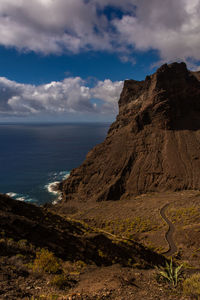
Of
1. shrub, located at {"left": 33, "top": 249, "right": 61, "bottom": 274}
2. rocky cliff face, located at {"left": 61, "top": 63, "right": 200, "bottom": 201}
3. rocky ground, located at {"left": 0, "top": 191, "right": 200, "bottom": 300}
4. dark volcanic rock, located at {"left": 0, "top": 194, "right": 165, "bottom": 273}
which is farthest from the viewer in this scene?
rocky cliff face, located at {"left": 61, "top": 63, "right": 200, "bottom": 201}

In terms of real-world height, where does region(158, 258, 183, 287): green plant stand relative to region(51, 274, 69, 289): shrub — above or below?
below

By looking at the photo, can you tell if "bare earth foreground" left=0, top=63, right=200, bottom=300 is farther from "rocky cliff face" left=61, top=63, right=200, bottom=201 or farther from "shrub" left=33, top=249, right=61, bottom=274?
"rocky cliff face" left=61, top=63, right=200, bottom=201

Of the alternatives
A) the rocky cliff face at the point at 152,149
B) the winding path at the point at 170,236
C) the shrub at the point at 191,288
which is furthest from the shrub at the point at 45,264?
the rocky cliff face at the point at 152,149

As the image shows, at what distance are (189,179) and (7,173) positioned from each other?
7900 cm

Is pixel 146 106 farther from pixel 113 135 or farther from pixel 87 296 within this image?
pixel 87 296

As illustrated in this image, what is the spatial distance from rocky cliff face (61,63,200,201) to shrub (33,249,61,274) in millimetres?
39835

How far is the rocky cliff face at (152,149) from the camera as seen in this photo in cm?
4856

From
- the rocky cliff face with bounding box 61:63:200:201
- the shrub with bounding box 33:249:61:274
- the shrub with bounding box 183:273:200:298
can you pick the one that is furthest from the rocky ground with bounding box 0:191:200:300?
the rocky cliff face with bounding box 61:63:200:201

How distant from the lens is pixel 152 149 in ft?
177

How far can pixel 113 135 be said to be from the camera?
206 ft

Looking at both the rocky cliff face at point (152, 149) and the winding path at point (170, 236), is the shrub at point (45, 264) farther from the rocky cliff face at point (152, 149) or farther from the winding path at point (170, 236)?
the rocky cliff face at point (152, 149)

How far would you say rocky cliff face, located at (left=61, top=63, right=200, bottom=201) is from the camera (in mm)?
48562

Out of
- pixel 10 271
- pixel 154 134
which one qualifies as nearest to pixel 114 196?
pixel 154 134

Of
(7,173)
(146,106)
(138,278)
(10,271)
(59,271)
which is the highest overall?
(146,106)
